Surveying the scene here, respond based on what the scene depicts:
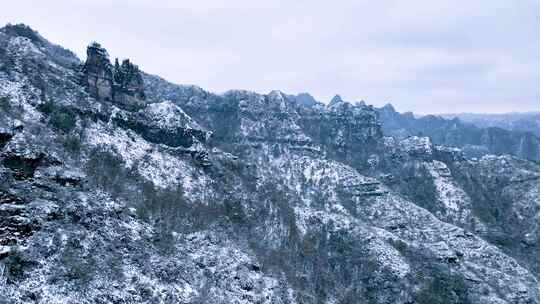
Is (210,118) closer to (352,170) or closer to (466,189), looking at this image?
(352,170)

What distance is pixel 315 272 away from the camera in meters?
90.8

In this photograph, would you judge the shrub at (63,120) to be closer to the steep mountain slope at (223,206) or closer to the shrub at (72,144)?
the steep mountain slope at (223,206)

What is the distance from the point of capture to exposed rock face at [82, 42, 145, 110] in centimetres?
10694

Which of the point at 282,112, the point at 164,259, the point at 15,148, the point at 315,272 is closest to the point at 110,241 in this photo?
the point at 164,259

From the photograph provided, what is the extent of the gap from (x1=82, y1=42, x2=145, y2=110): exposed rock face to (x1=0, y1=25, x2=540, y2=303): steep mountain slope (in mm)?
339

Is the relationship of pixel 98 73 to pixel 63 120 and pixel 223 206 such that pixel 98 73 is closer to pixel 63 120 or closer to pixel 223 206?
pixel 63 120

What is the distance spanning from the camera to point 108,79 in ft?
355

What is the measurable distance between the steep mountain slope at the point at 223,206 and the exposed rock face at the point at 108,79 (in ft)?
1.11

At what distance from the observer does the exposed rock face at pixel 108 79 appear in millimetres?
106938

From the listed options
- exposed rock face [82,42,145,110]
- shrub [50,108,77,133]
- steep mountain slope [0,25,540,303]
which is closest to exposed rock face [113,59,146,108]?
exposed rock face [82,42,145,110]

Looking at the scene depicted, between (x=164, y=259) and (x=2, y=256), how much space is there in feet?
77.1

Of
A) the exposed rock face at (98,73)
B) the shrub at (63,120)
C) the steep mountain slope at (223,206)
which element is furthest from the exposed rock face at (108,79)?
the shrub at (63,120)

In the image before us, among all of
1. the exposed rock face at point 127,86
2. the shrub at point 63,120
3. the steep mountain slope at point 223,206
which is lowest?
the steep mountain slope at point 223,206

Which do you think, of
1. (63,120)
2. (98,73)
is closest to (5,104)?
(63,120)
